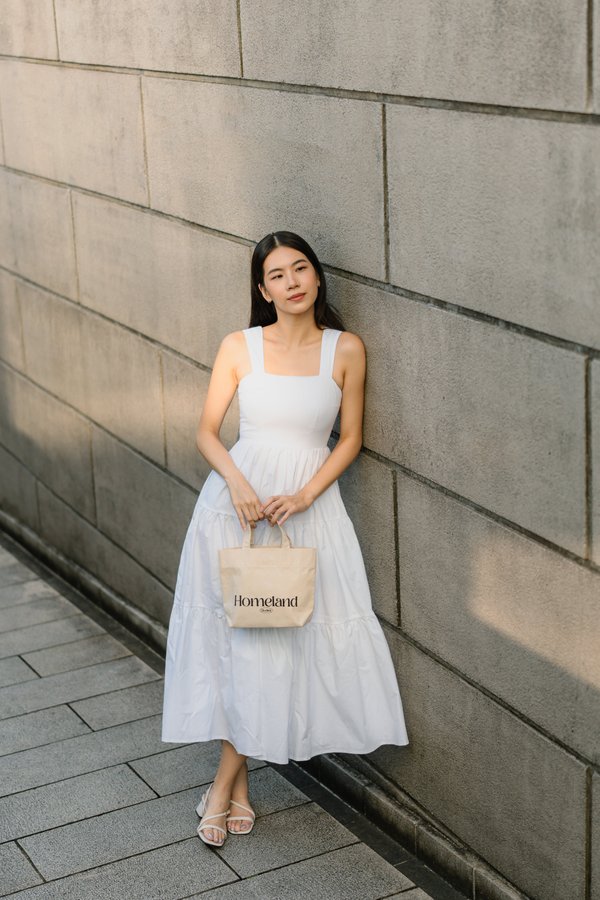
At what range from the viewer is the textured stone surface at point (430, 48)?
345 centimetres

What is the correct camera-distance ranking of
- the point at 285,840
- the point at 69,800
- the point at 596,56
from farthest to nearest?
the point at 69,800 → the point at 285,840 → the point at 596,56

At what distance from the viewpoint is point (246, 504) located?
181 inches

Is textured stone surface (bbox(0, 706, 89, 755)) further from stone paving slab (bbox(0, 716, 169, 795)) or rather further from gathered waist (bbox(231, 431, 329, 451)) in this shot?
gathered waist (bbox(231, 431, 329, 451))

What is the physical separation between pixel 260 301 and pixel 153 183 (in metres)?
1.41

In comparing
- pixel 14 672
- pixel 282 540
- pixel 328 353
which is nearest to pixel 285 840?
pixel 282 540

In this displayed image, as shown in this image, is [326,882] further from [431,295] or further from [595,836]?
[431,295]

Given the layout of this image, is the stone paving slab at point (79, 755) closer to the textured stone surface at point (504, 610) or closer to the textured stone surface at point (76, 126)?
the textured stone surface at point (504, 610)

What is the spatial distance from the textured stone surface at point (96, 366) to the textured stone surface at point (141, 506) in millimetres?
110

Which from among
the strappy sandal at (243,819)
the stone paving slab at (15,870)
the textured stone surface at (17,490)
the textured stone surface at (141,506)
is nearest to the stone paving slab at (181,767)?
the strappy sandal at (243,819)

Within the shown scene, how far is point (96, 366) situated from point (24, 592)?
58.3 inches

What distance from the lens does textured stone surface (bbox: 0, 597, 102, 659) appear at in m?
6.86

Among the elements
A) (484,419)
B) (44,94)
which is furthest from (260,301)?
(44,94)

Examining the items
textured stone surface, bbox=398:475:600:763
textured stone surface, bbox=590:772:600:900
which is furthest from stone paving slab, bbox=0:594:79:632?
textured stone surface, bbox=590:772:600:900

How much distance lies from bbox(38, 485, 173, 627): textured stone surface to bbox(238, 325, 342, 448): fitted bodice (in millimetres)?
2091
